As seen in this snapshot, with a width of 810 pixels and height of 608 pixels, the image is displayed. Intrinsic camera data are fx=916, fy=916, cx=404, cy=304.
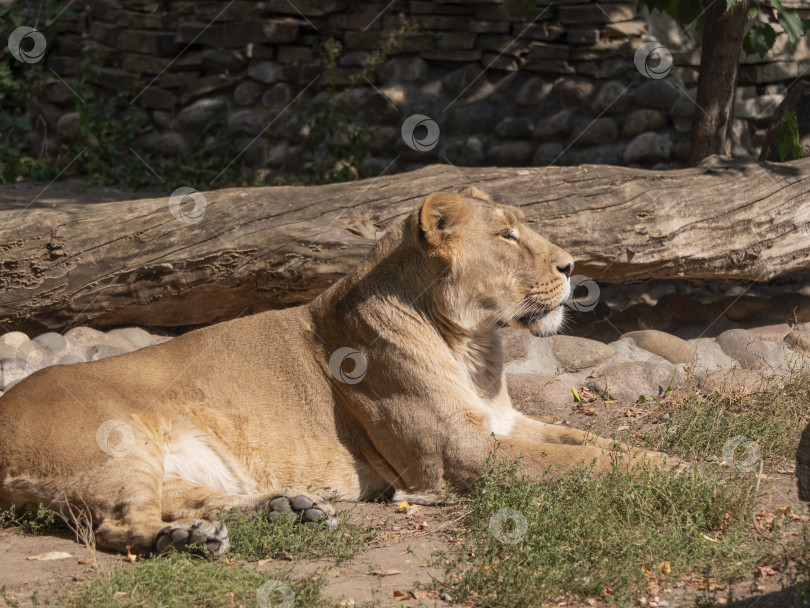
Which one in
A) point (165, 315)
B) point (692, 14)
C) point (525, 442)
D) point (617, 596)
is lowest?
point (617, 596)

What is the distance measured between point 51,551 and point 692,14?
6.21 m

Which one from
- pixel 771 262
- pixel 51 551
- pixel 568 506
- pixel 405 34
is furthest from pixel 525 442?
pixel 405 34

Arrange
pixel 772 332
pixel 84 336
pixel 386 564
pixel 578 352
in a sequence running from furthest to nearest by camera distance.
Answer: pixel 772 332 < pixel 578 352 < pixel 84 336 < pixel 386 564

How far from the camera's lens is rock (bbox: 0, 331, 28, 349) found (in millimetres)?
6398

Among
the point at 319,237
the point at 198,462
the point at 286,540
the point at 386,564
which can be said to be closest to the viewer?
the point at 386,564

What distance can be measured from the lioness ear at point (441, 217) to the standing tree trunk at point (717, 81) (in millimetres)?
3886

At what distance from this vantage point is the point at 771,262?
22.6ft

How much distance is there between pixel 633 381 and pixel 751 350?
3.34ft

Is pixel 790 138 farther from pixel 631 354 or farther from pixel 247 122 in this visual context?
pixel 247 122

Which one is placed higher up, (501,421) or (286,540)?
(501,421)

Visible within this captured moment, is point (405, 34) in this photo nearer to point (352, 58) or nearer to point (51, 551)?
point (352, 58)

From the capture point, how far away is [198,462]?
483 cm

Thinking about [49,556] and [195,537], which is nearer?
[195,537]

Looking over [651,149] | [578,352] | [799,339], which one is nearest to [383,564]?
[578,352]
